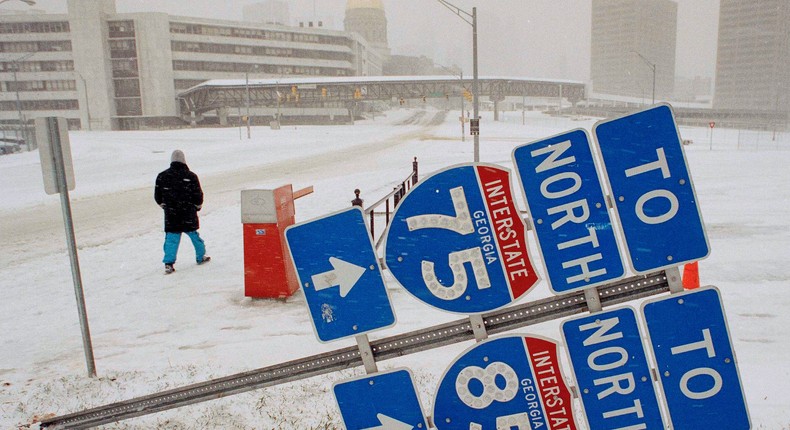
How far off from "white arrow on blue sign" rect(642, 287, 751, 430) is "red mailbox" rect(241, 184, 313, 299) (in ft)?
16.4

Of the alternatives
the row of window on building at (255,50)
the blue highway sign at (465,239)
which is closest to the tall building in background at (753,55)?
the row of window on building at (255,50)

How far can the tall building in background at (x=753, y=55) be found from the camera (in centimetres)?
15325

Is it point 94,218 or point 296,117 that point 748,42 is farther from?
point 94,218

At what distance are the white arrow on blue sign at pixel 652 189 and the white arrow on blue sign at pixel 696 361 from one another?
0.22m

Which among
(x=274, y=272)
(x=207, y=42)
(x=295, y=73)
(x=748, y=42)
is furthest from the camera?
(x=748, y=42)

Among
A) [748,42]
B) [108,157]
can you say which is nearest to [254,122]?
[108,157]

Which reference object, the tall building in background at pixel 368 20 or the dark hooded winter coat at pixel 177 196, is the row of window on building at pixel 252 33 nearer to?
the tall building in background at pixel 368 20

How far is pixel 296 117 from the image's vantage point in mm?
89188

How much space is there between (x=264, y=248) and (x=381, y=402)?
166 inches

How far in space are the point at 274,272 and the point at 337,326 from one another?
4060mm

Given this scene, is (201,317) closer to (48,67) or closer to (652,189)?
(652,189)

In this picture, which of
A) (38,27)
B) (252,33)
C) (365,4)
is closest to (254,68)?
(252,33)

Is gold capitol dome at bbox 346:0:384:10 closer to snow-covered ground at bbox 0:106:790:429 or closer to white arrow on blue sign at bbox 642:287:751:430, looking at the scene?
snow-covered ground at bbox 0:106:790:429

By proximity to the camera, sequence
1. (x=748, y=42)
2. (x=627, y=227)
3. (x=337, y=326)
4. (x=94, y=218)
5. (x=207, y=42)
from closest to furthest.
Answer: (x=627, y=227) → (x=337, y=326) → (x=94, y=218) → (x=207, y=42) → (x=748, y=42)
